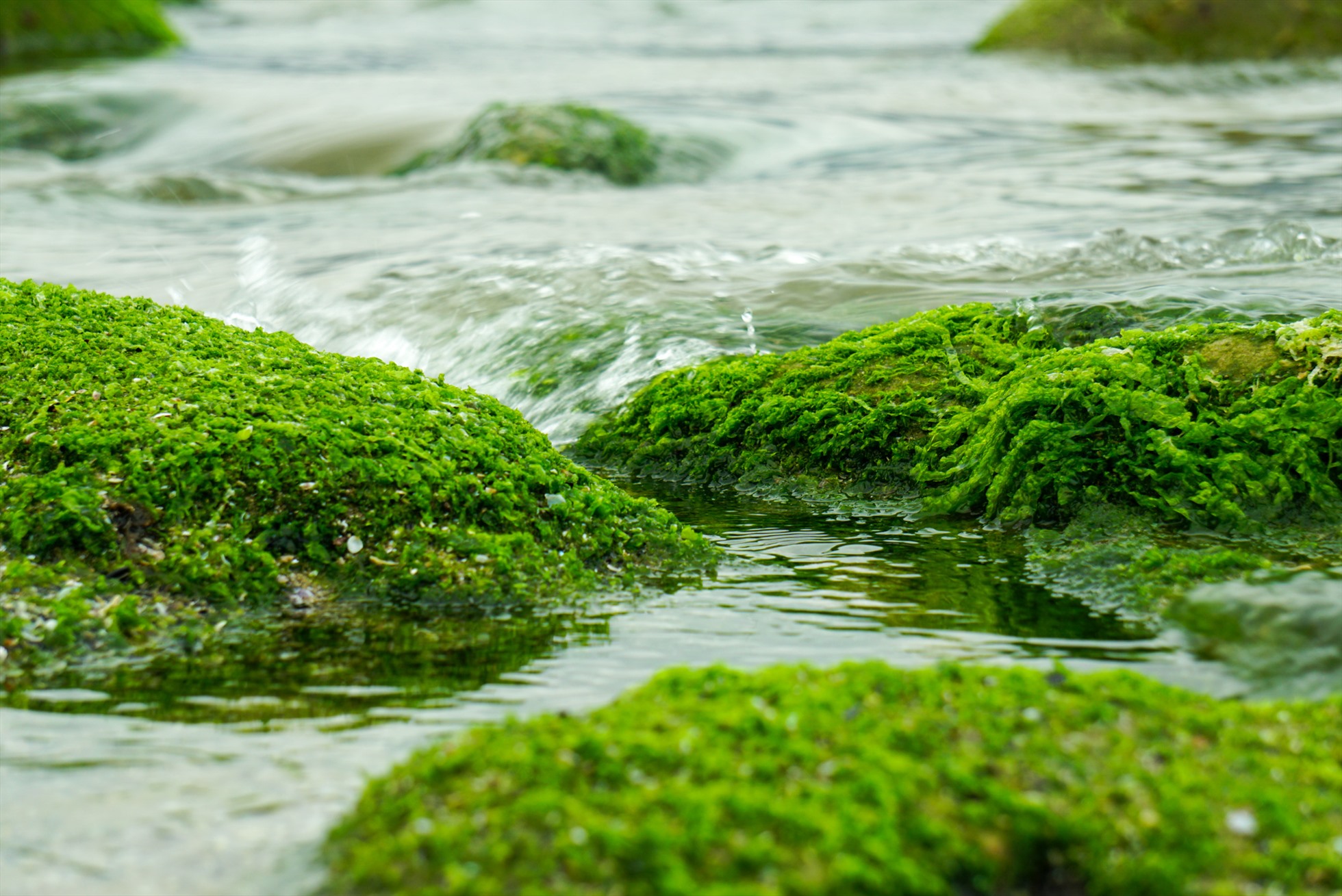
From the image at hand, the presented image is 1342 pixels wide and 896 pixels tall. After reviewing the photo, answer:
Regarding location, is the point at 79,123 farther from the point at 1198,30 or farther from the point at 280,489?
the point at 1198,30

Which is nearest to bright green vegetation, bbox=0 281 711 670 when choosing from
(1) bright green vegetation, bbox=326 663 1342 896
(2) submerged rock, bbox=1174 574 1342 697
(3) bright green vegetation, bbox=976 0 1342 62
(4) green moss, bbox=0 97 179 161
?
(1) bright green vegetation, bbox=326 663 1342 896

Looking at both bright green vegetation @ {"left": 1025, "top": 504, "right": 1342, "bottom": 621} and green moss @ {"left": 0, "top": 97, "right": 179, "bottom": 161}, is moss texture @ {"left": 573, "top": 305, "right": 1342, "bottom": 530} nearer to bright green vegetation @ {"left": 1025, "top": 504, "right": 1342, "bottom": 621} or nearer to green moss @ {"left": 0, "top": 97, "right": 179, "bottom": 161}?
bright green vegetation @ {"left": 1025, "top": 504, "right": 1342, "bottom": 621}

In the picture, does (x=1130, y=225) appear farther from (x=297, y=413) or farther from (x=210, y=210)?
(x=210, y=210)

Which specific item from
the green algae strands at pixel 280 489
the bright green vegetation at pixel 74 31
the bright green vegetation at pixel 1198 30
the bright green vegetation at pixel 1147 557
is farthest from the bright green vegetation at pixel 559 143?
the bright green vegetation at pixel 74 31

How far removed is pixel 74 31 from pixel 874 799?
69.9ft

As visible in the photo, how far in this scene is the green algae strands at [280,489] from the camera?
385 cm

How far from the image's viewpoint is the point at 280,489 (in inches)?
158

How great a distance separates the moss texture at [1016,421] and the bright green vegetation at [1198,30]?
1505 cm

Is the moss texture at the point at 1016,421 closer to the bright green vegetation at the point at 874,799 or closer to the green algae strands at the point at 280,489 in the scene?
the green algae strands at the point at 280,489

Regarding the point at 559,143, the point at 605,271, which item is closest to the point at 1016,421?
the point at 605,271

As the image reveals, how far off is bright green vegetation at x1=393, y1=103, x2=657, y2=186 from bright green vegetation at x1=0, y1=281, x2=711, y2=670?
7878 millimetres

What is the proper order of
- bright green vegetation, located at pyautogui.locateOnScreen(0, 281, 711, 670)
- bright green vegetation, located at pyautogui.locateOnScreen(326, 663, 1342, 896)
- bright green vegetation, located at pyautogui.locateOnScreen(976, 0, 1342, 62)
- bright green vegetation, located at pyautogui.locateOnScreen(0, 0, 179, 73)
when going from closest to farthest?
1. bright green vegetation, located at pyautogui.locateOnScreen(326, 663, 1342, 896)
2. bright green vegetation, located at pyautogui.locateOnScreen(0, 281, 711, 670)
3. bright green vegetation, located at pyautogui.locateOnScreen(976, 0, 1342, 62)
4. bright green vegetation, located at pyautogui.locateOnScreen(0, 0, 179, 73)

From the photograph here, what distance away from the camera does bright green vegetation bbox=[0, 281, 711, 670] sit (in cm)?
379

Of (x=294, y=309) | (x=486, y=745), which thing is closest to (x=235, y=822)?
(x=486, y=745)
